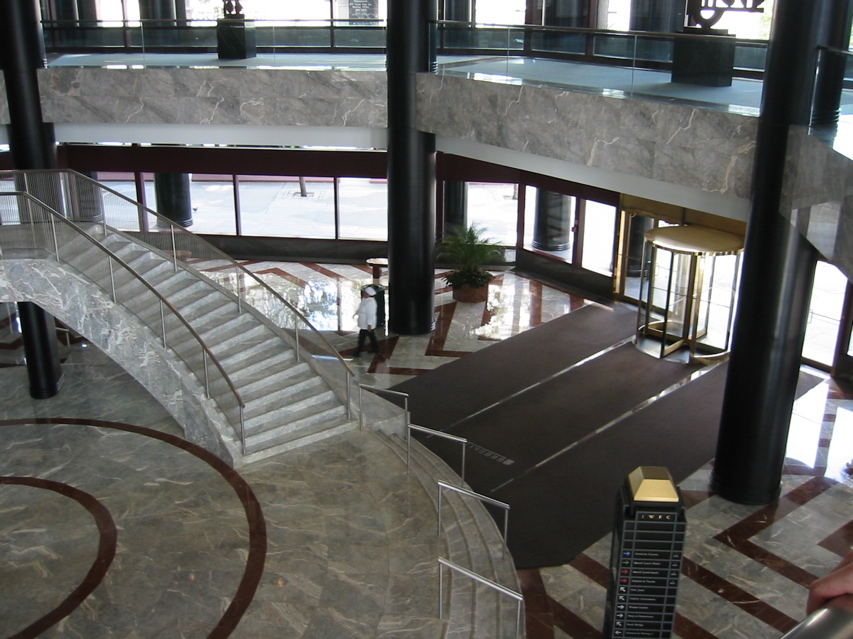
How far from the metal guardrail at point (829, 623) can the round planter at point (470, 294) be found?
1778cm

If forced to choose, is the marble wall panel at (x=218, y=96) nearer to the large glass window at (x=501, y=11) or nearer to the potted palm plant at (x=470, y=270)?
the potted palm plant at (x=470, y=270)

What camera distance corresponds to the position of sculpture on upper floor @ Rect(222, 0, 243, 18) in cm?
1822

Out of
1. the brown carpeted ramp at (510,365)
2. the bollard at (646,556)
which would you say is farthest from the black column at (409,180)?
the bollard at (646,556)

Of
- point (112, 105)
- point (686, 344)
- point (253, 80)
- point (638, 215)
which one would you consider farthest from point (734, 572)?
point (112, 105)

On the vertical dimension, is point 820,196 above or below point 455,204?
above

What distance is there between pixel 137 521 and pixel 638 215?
38.7 feet

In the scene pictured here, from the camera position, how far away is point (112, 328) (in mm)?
12758

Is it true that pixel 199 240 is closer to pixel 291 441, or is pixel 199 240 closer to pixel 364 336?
pixel 364 336

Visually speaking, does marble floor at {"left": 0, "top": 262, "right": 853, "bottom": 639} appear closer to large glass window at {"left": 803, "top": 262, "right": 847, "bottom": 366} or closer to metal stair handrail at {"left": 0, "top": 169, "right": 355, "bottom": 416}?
large glass window at {"left": 803, "top": 262, "right": 847, "bottom": 366}

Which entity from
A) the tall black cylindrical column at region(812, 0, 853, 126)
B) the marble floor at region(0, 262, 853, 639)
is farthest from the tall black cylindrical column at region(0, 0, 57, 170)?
the tall black cylindrical column at region(812, 0, 853, 126)

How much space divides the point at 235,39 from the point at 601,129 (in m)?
9.12

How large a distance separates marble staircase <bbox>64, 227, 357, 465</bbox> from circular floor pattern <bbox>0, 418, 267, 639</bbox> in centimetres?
89

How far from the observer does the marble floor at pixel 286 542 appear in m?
8.79

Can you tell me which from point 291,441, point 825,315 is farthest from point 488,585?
point 825,315
